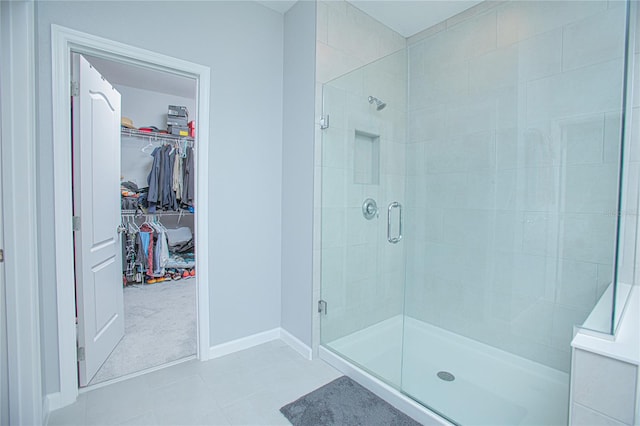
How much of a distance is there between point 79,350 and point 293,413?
1.38 m

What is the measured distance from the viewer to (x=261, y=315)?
98.1 inches

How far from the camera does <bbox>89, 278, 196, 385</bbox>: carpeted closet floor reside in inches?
85.0

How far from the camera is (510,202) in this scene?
6.56 feet

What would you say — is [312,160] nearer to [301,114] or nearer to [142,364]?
[301,114]

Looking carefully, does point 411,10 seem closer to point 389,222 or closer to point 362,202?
point 362,202

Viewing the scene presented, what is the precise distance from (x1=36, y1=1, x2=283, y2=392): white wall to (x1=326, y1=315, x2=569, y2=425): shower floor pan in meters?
0.84

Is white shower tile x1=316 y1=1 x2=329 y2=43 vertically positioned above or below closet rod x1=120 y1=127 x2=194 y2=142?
above

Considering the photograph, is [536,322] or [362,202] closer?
[536,322]

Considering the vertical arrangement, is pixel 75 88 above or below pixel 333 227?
above

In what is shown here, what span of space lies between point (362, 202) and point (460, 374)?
1.39 metres

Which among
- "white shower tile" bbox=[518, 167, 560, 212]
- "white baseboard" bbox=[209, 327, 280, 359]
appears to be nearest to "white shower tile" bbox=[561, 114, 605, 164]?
"white shower tile" bbox=[518, 167, 560, 212]

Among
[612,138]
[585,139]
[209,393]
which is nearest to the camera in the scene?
[612,138]

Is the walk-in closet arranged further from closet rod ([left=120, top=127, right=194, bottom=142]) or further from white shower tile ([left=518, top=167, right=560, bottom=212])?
white shower tile ([left=518, top=167, right=560, bottom=212])

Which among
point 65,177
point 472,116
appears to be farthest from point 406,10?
point 65,177
